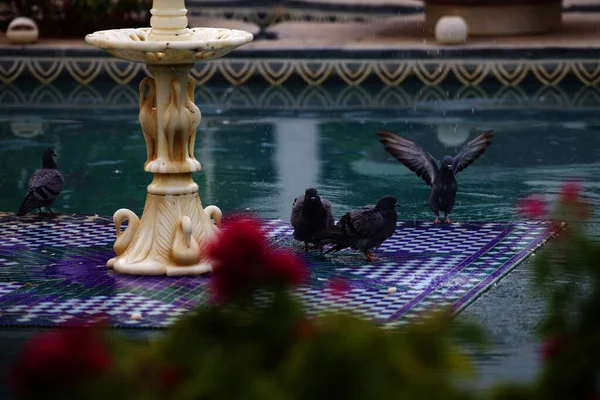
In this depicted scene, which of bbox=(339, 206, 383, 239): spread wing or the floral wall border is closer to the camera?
bbox=(339, 206, 383, 239): spread wing

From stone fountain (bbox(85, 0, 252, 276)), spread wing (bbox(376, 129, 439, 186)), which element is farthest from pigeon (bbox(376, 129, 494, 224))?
stone fountain (bbox(85, 0, 252, 276))

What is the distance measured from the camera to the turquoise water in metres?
9.90

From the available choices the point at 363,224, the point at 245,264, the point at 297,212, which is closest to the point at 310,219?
the point at 297,212

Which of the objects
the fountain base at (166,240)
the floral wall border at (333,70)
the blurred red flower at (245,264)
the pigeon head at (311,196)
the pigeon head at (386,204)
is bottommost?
the fountain base at (166,240)

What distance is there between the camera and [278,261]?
2594 millimetres

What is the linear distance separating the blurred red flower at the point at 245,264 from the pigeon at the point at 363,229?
488 centimetres

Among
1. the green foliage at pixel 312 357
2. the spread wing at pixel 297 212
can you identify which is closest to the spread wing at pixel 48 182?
the spread wing at pixel 297 212

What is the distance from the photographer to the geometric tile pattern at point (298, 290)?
661 cm

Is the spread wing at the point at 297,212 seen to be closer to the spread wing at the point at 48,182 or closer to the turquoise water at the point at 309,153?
the turquoise water at the point at 309,153

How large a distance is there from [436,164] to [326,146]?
3764 mm

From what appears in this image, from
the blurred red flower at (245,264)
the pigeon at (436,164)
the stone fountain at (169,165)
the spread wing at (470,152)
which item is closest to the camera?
the blurred red flower at (245,264)

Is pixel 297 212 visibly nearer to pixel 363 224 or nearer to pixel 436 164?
pixel 363 224

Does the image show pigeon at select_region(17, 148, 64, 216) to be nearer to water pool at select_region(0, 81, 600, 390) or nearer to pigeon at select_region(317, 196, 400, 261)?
water pool at select_region(0, 81, 600, 390)

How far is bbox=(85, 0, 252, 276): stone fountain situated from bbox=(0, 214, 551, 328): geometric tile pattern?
127mm
